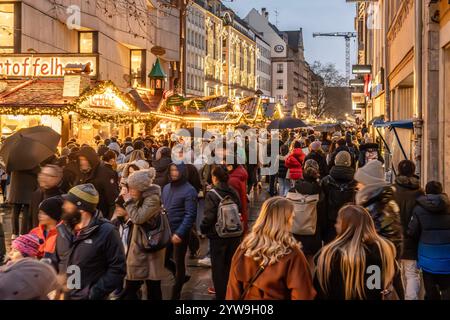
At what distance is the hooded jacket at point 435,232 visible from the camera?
623cm

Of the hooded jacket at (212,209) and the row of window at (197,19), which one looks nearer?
the hooded jacket at (212,209)

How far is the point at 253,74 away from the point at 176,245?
360 ft

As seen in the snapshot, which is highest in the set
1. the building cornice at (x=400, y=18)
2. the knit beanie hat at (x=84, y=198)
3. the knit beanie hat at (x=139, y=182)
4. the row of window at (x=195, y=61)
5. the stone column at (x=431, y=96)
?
the row of window at (x=195, y=61)

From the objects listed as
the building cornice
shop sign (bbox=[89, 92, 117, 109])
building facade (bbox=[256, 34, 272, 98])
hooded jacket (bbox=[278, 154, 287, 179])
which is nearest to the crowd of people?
hooded jacket (bbox=[278, 154, 287, 179])

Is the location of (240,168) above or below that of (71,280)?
above

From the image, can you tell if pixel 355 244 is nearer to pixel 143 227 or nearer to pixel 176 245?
pixel 143 227

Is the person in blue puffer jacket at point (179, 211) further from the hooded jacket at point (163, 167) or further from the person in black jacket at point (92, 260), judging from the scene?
the person in black jacket at point (92, 260)

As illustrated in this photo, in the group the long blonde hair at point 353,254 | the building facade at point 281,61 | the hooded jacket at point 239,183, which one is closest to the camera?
the long blonde hair at point 353,254

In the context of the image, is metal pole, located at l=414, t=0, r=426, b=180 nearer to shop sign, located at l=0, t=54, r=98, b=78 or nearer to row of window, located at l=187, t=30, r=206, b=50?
shop sign, located at l=0, t=54, r=98, b=78

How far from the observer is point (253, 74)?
381ft

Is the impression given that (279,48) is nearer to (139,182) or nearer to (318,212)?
(318,212)

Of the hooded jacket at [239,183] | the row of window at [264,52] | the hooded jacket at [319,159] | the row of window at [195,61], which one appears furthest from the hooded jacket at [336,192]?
the row of window at [264,52]

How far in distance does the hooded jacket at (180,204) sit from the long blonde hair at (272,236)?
3356 millimetres
